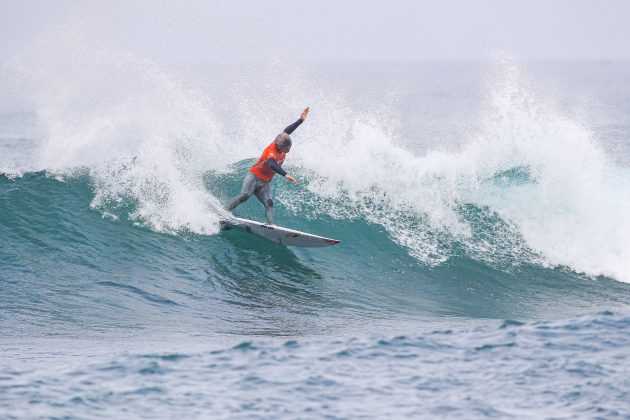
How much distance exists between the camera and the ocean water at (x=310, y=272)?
7133 millimetres

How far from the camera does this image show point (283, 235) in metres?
14.0

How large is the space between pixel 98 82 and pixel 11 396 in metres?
20.5

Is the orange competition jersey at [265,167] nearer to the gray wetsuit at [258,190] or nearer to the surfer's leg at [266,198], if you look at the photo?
the gray wetsuit at [258,190]

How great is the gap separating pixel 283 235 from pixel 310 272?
0.98m

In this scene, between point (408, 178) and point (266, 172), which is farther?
point (408, 178)

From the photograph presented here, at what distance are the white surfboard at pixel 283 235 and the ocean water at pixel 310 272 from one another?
18 cm

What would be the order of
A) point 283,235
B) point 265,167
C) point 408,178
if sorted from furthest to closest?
point 408,178 → point 283,235 → point 265,167

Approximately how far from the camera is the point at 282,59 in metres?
24.1

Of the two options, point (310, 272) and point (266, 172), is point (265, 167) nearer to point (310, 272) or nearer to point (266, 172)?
point (266, 172)

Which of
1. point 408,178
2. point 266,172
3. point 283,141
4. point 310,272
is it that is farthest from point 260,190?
point 408,178

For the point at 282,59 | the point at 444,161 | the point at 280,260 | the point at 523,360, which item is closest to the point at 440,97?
the point at 282,59

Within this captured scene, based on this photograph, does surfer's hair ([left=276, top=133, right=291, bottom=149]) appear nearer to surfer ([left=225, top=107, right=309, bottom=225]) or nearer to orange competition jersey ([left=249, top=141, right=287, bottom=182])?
surfer ([left=225, top=107, right=309, bottom=225])

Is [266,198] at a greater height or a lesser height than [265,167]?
lesser

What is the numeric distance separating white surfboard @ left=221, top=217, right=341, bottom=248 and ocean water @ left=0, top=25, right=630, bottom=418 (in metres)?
0.18
